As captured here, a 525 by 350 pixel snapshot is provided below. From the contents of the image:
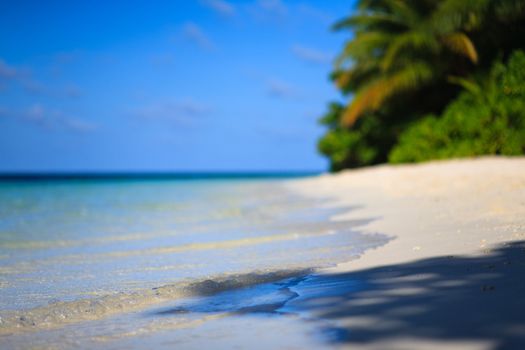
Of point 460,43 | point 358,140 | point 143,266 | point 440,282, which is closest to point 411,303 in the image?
point 440,282

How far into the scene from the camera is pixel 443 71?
55.2ft

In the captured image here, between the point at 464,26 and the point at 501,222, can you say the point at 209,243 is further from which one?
the point at 464,26

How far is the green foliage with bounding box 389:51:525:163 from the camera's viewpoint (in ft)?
40.3

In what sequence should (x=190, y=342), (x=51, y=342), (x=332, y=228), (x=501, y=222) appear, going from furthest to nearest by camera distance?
(x=332, y=228) < (x=501, y=222) < (x=51, y=342) < (x=190, y=342)

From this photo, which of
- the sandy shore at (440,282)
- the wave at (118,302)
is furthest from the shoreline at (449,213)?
the wave at (118,302)

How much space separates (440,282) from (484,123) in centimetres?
1172

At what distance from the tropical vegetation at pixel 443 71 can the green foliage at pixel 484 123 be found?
0.09 ft

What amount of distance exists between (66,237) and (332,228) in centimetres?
374

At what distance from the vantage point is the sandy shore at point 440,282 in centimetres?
202

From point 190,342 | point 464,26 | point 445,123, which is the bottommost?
point 190,342

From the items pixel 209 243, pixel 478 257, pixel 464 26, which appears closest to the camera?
pixel 478 257

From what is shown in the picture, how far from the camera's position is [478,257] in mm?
3477

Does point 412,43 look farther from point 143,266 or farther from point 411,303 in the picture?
point 411,303

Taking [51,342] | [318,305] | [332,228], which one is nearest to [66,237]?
[332,228]
